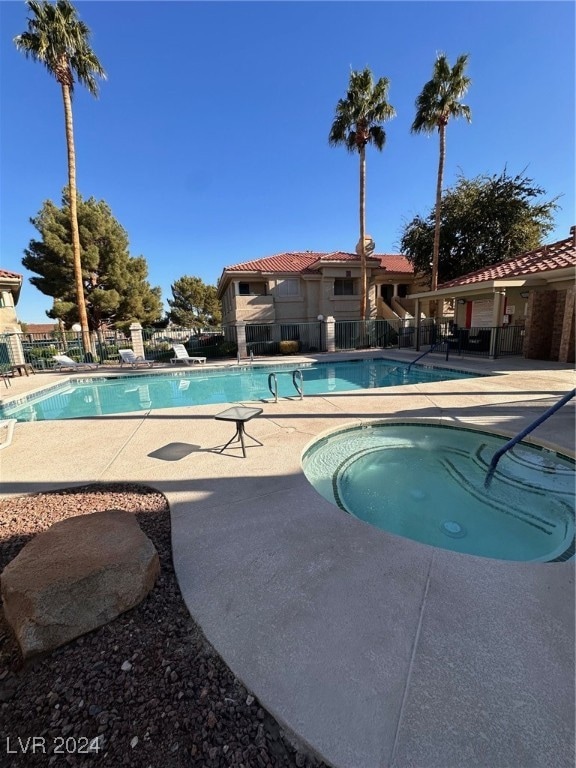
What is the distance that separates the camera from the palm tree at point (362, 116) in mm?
18469

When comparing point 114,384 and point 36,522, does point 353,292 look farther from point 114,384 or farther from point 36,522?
point 36,522

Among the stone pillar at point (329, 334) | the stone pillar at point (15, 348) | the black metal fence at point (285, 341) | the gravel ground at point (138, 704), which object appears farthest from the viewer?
the stone pillar at point (329, 334)

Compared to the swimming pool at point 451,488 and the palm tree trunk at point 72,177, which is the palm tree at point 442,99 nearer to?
the palm tree trunk at point 72,177

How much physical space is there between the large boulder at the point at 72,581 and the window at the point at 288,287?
72.0 ft

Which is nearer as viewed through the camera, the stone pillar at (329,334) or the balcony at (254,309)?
the stone pillar at (329,334)

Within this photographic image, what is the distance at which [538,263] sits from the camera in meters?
14.0

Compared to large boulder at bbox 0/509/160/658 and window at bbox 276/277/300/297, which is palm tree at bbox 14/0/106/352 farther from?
large boulder at bbox 0/509/160/658

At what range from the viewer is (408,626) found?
2062mm

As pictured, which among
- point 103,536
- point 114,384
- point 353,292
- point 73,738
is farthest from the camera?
point 353,292

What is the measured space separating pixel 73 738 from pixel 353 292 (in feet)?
84.2

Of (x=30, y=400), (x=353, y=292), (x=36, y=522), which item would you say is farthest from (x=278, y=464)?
(x=353, y=292)

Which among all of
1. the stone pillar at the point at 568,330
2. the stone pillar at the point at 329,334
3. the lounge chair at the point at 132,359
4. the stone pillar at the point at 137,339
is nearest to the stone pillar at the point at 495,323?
the stone pillar at the point at 568,330

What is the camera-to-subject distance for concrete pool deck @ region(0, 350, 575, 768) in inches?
59.5

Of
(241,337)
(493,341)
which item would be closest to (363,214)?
(241,337)
